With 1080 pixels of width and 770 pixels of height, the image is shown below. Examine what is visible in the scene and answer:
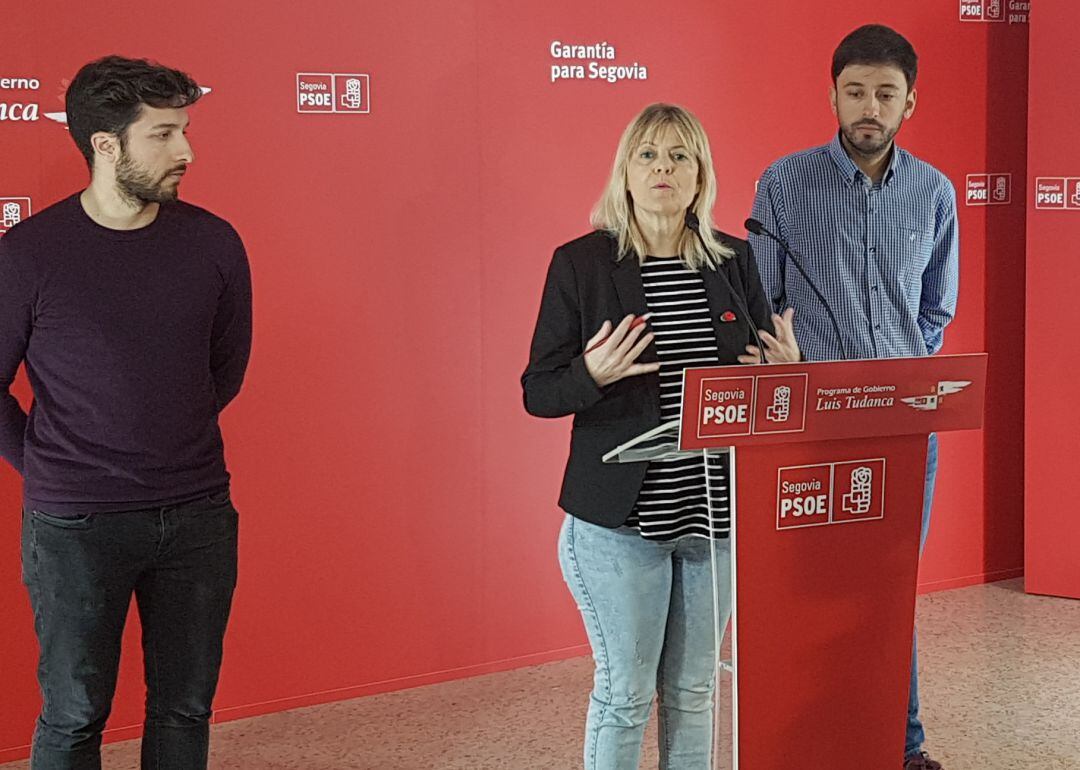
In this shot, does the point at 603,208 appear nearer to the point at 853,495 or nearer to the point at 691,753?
the point at 853,495

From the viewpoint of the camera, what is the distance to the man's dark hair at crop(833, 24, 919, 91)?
3455mm

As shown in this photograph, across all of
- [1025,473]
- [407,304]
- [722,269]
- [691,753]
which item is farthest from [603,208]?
[1025,473]

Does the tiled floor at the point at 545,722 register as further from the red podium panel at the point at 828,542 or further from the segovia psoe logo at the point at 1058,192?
the segovia psoe logo at the point at 1058,192

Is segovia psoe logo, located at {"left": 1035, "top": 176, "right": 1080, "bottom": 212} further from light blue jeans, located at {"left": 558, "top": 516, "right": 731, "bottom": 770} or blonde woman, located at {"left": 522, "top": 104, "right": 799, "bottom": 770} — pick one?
light blue jeans, located at {"left": 558, "top": 516, "right": 731, "bottom": 770}

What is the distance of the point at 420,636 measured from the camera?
4.48 metres

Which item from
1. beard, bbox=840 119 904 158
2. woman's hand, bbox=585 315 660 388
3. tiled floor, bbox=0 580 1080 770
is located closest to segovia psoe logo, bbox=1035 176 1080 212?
tiled floor, bbox=0 580 1080 770

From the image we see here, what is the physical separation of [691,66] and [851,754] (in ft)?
9.17

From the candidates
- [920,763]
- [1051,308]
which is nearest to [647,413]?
[920,763]

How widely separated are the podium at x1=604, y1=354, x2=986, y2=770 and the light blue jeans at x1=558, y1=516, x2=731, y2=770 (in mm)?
247

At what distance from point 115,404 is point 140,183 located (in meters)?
0.43

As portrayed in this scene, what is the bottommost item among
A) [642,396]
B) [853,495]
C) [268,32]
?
[853,495]

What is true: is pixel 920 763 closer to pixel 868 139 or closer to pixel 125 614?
pixel 868 139

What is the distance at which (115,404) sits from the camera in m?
2.67

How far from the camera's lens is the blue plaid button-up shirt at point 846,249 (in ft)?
11.5
